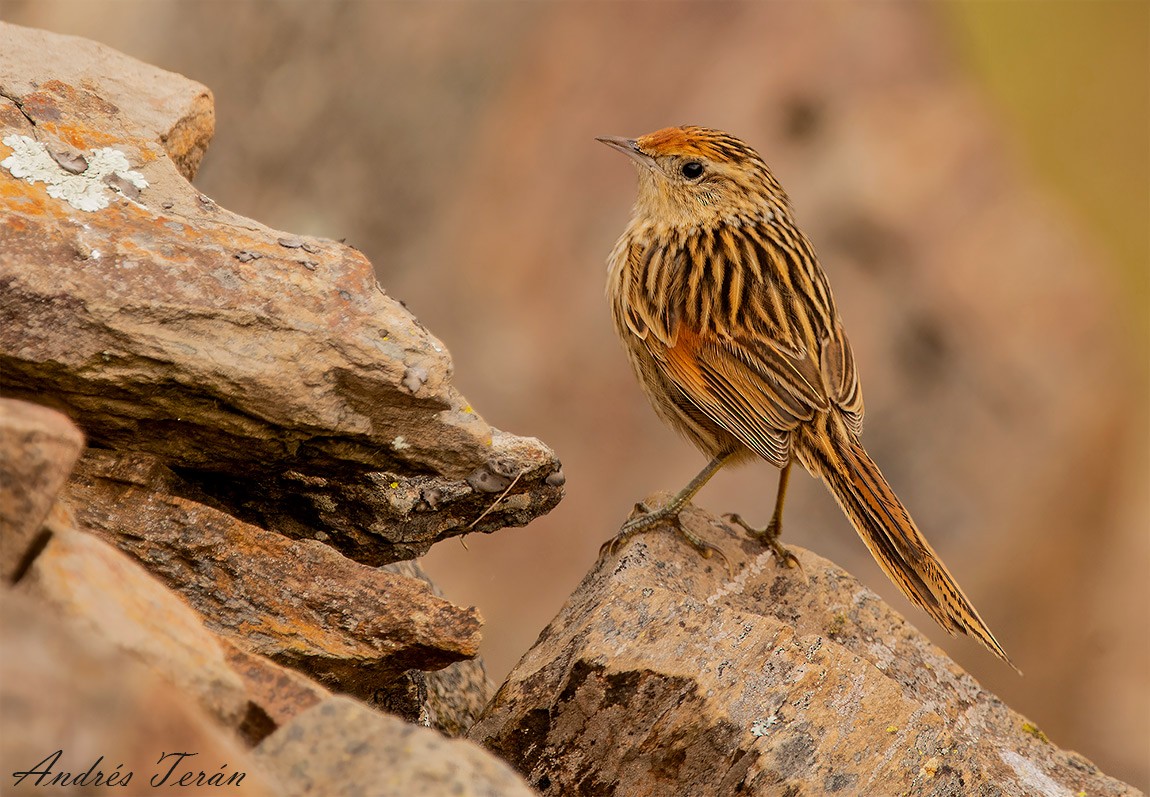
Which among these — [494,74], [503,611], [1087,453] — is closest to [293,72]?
[494,74]

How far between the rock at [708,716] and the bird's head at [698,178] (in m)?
2.74

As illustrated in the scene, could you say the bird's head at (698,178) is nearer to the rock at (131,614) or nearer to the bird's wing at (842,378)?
the bird's wing at (842,378)

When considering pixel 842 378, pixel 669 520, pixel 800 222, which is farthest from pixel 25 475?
pixel 800 222

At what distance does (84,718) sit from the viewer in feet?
8.39

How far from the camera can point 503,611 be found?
12328 mm

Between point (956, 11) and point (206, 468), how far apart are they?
11.1m

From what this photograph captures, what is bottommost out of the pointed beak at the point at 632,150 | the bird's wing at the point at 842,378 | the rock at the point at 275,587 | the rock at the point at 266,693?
the rock at the point at 275,587

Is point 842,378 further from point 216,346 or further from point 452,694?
point 216,346

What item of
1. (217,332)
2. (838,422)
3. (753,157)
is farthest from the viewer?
(753,157)

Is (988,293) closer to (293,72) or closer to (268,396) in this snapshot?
(293,72)

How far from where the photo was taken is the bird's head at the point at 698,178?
290 inches

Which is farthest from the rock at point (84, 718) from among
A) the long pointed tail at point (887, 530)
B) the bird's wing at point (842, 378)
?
the bird's wing at point (842, 378)

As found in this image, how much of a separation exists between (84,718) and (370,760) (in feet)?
2.37

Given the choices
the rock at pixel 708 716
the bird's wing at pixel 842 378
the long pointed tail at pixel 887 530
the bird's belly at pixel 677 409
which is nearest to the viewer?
the rock at pixel 708 716
